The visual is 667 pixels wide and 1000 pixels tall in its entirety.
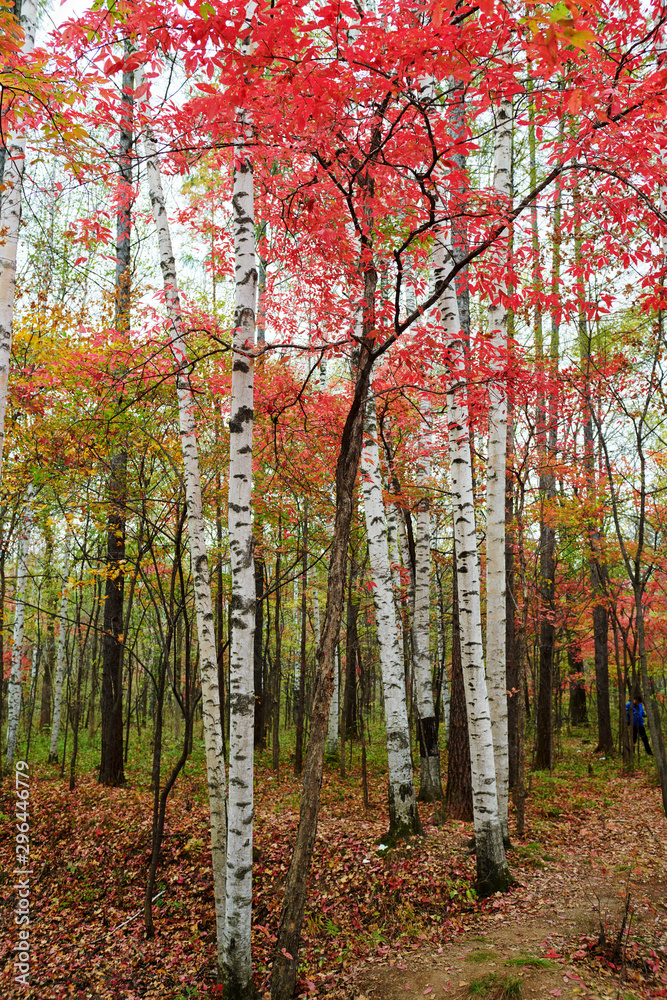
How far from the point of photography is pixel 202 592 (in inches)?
184

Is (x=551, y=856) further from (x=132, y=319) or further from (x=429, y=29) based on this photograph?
(x=132, y=319)

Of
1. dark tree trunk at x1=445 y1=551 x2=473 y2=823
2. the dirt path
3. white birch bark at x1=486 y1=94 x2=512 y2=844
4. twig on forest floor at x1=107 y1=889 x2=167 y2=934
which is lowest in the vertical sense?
twig on forest floor at x1=107 y1=889 x2=167 y2=934

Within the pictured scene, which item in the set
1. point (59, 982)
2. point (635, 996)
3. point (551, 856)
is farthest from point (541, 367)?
point (59, 982)

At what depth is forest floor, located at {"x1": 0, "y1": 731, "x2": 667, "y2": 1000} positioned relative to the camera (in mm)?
3684

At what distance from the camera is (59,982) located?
4.81 meters

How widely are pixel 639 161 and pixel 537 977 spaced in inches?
214

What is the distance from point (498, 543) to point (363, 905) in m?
3.62

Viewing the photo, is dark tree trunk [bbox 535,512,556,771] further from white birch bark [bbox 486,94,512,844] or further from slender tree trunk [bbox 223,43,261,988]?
slender tree trunk [bbox 223,43,261,988]

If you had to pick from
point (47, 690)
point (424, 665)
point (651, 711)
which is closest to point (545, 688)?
point (424, 665)

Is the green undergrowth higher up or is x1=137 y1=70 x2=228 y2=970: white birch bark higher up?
x1=137 y1=70 x2=228 y2=970: white birch bark

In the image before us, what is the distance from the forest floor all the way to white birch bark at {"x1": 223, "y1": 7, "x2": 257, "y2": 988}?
788 millimetres

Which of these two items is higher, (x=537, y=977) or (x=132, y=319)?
Answer: (x=132, y=319)

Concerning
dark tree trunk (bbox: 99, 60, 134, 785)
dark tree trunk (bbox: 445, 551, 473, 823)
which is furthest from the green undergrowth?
dark tree trunk (bbox: 99, 60, 134, 785)

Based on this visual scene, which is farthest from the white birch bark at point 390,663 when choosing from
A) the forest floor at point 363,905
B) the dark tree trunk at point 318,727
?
the dark tree trunk at point 318,727
